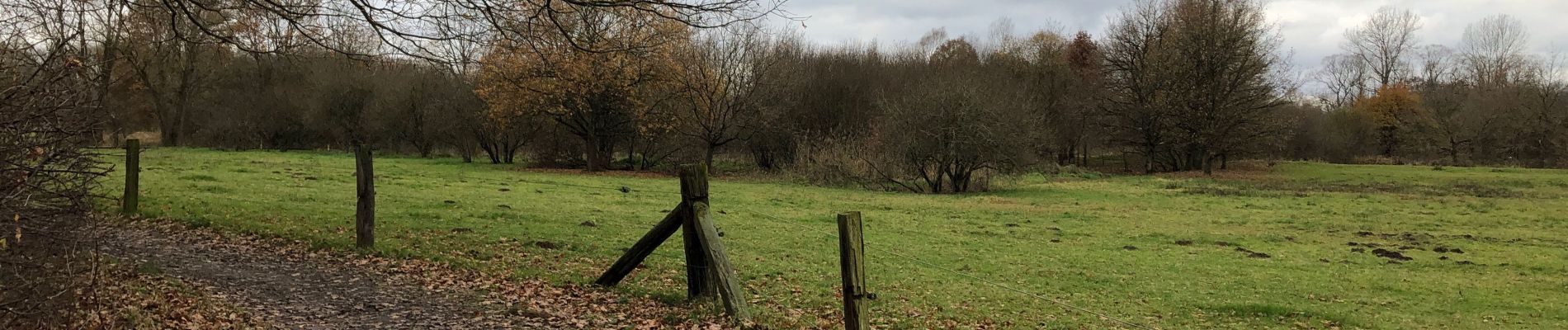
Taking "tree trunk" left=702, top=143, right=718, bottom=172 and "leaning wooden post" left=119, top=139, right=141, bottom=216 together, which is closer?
"leaning wooden post" left=119, top=139, right=141, bottom=216

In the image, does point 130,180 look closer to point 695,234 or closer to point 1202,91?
point 695,234

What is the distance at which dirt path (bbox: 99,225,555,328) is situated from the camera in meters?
7.77

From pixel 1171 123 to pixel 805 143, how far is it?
20.5 metres

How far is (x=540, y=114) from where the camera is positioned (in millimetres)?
38156

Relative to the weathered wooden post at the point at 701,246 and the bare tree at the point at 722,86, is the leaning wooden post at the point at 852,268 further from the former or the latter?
the bare tree at the point at 722,86

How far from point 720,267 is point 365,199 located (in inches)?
221

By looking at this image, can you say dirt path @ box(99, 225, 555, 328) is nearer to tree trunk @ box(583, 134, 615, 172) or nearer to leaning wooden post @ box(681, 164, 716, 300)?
leaning wooden post @ box(681, 164, 716, 300)

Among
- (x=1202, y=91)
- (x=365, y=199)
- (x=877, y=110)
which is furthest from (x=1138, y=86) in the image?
(x=365, y=199)

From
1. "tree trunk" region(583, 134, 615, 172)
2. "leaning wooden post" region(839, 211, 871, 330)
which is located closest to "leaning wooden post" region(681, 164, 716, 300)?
"leaning wooden post" region(839, 211, 871, 330)

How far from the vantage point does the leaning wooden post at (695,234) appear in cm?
778

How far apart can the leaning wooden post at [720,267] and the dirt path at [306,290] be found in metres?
1.63

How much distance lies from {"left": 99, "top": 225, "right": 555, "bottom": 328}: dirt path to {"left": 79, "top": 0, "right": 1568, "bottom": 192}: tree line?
1808 cm

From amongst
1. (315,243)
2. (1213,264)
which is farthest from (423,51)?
(1213,264)

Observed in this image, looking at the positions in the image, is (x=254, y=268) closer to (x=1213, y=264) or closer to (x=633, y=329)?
(x=633, y=329)
